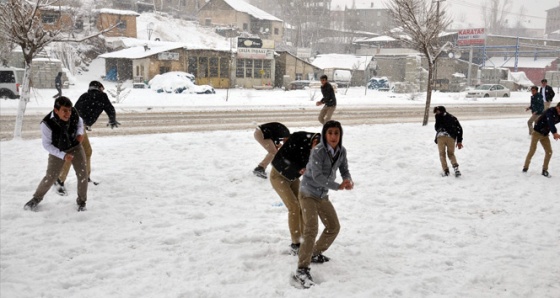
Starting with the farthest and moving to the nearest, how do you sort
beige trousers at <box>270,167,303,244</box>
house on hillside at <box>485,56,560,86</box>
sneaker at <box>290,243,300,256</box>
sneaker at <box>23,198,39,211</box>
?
1. house on hillside at <box>485,56,560,86</box>
2. sneaker at <box>23,198,39,211</box>
3. sneaker at <box>290,243,300,256</box>
4. beige trousers at <box>270,167,303,244</box>

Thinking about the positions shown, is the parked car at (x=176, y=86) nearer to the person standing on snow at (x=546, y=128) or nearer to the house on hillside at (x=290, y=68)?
the house on hillside at (x=290, y=68)

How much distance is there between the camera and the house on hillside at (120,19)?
49625 millimetres

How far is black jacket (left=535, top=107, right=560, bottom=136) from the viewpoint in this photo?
8.88m

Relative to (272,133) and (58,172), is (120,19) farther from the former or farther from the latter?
(272,133)

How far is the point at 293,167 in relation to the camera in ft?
16.3

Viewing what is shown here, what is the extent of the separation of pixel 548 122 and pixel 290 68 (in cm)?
3654

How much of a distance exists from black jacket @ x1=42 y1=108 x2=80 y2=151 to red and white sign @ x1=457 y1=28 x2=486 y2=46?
194 ft

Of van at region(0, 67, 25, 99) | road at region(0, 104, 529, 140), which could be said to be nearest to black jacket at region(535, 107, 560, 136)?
road at region(0, 104, 529, 140)

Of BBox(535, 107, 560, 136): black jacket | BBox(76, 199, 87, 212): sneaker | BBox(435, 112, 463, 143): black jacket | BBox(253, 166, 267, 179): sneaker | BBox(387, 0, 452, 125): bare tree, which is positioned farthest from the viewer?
BBox(387, 0, 452, 125): bare tree

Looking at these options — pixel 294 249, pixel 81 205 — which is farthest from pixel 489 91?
pixel 81 205

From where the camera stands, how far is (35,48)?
10.1 meters

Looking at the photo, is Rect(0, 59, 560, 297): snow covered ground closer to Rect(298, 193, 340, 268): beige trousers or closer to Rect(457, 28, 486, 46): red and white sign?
Rect(298, 193, 340, 268): beige trousers

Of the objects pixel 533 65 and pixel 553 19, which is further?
pixel 553 19

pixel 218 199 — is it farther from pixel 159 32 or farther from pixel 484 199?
pixel 159 32
